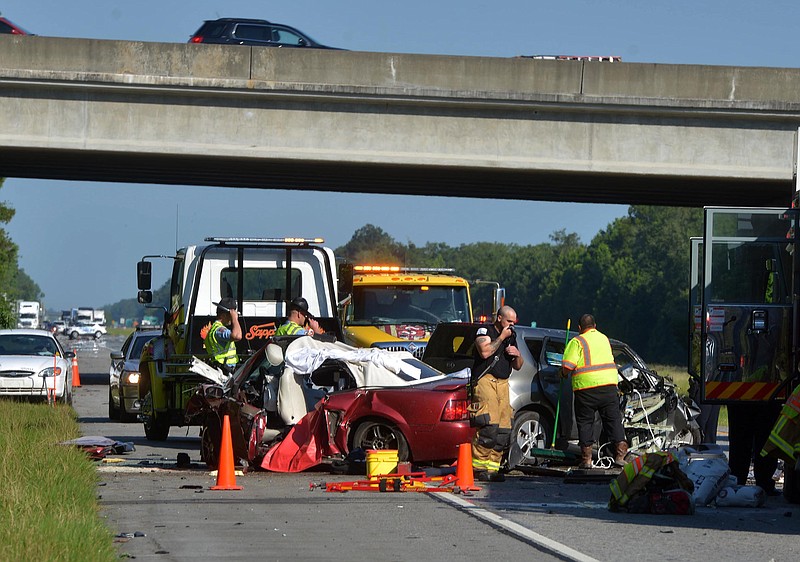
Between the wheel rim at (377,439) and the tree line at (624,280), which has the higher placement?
the tree line at (624,280)

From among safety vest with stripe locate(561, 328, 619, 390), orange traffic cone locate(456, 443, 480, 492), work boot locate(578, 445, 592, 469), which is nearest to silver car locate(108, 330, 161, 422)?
safety vest with stripe locate(561, 328, 619, 390)

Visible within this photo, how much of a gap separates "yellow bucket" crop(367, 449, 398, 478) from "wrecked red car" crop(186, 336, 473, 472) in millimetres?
874

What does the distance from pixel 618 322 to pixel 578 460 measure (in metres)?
110

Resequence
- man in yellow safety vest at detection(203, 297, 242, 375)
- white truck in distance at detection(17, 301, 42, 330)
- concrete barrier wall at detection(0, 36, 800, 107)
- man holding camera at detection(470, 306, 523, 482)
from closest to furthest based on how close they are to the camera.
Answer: man holding camera at detection(470, 306, 523, 482) → man in yellow safety vest at detection(203, 297, 242, 375) → concrete barrier wall at detection(0, 36, 800, 107) → white truck in distance at detection(17, 301, 42, 330)

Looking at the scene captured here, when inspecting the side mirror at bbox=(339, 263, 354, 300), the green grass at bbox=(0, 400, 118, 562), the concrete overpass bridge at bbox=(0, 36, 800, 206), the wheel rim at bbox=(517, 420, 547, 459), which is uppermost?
the concrete overpass bridge at bbox=(0, 36, 800, 206)

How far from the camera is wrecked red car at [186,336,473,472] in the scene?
14250mm

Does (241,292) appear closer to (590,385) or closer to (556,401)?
(556,401)

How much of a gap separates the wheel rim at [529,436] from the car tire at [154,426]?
18.5ft

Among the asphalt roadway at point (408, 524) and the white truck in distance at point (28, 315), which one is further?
the white truck in distance at point (28, 315)

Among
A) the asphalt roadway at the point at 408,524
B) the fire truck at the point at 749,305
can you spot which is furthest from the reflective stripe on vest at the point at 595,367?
the fire truck at the point at 749,305

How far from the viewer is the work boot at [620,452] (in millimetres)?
15000

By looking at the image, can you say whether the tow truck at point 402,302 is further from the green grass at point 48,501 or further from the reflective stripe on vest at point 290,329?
the green grass at point 48,501

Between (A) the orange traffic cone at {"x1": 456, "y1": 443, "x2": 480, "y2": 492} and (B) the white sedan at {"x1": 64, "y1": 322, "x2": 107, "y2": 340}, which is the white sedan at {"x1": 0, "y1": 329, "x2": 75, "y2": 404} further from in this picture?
(B) the white sedan at {"x1": 64, "y1": 322, "x2": 107, "y2": 340}

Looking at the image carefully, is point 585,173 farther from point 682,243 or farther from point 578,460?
point 682,243
